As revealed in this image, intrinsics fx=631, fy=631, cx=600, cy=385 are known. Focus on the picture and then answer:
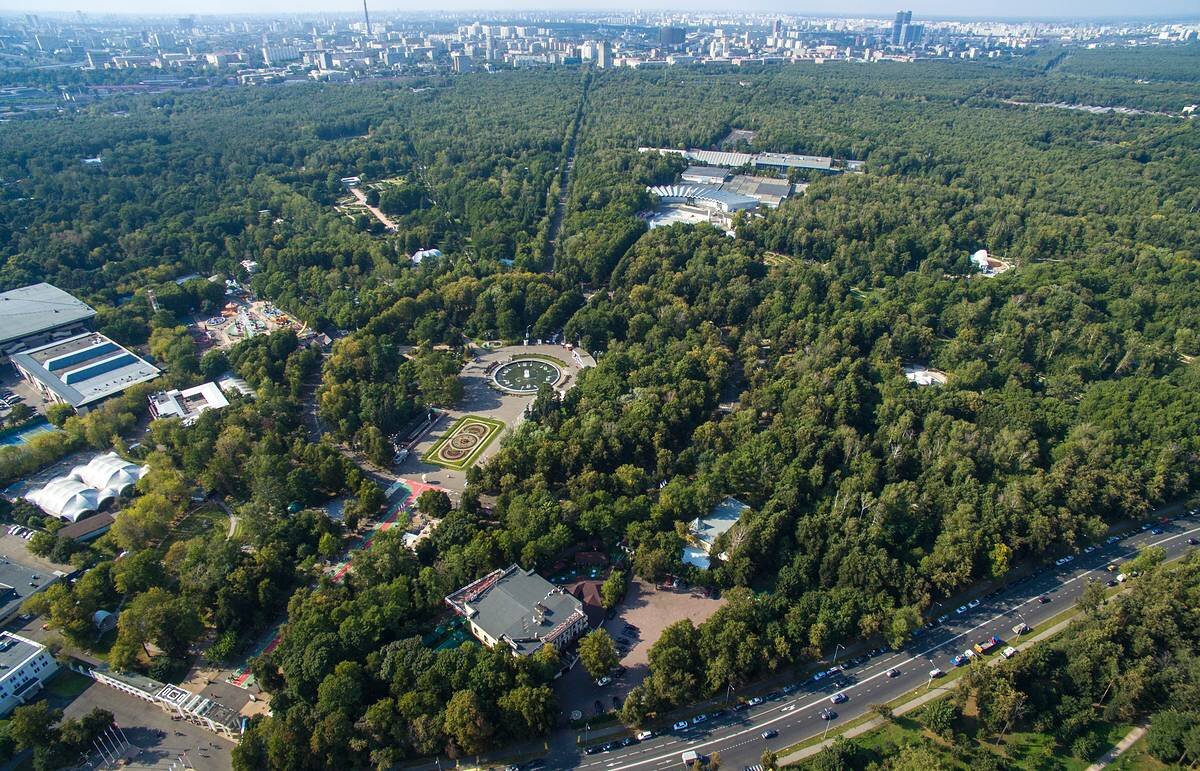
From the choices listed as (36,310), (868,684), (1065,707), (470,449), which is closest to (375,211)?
(36,310)

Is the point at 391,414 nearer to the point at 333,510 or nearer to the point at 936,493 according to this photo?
the point at 333,510

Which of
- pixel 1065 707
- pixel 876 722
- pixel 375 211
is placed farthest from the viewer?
pixel 375 211

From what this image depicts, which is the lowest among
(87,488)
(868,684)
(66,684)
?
(66,684)

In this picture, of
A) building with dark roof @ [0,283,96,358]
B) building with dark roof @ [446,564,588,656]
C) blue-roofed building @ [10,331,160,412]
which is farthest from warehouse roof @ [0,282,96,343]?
building with dark roof @ [446,564,588,656]

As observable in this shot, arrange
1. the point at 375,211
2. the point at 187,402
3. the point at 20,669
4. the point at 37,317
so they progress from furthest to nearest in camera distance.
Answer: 1. the point at 375,211
2. the point at 37,317
3. the point at 187,402
4. the point at 20,669

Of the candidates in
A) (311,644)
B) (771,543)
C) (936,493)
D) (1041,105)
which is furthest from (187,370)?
(1041,105)

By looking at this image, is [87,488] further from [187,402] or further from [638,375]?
[638,375]

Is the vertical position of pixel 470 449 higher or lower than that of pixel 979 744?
higher
